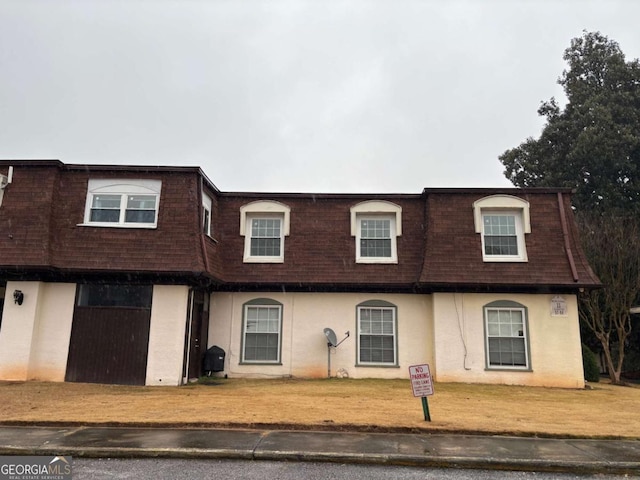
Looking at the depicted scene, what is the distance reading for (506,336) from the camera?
46.2 ft

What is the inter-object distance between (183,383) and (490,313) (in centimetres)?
899

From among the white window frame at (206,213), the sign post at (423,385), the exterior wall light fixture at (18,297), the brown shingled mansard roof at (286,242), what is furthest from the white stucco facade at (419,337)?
the sign post at (423,385)

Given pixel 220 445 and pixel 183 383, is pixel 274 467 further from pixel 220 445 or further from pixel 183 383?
pixel 183 383

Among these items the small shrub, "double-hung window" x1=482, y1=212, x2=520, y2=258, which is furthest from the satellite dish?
the small shrub

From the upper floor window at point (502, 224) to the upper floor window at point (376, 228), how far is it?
2.56 m

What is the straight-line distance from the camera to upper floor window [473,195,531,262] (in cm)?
1481

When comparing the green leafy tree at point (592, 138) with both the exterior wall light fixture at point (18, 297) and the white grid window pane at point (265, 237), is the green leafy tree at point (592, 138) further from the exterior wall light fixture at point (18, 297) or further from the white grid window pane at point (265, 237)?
the exterior wall light fixture at point (18, 297)

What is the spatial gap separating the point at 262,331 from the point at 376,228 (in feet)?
16.2

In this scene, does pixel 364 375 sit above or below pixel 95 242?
below

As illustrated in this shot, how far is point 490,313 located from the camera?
562 inches

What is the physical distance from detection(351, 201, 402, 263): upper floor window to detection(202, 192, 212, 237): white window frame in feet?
15.1

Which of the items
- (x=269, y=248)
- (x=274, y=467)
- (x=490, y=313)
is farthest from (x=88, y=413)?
(x=490, y=313)

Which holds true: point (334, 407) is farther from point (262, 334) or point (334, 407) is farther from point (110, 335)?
point (110, 335)

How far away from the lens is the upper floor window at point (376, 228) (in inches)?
611
